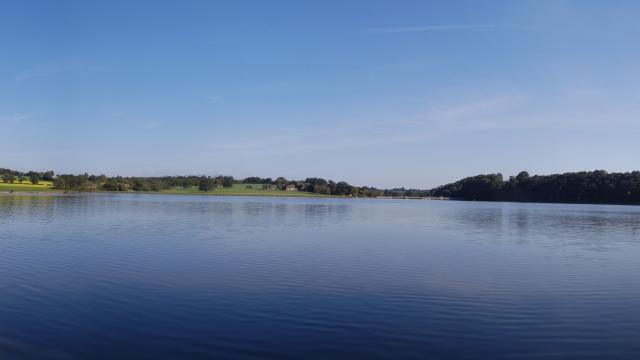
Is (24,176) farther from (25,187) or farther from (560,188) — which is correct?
(560,188)

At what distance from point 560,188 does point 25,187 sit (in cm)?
13463

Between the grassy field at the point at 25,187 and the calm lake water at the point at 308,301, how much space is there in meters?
108

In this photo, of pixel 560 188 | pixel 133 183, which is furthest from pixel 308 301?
pixel 133 183

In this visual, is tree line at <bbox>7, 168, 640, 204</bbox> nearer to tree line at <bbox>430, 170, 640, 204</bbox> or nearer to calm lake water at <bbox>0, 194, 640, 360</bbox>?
tree line at <bbox>430, 170, 640, 204</bbox>

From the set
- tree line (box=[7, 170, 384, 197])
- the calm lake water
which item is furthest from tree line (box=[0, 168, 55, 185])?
the calm lake water

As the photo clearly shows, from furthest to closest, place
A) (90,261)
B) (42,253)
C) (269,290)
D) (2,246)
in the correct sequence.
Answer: (2,246) < (42,253) < (90,261) < (269,290)

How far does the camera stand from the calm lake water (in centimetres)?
962

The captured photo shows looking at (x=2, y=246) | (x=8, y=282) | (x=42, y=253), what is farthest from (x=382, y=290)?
(x=2, y=246)

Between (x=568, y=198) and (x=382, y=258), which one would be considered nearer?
(x=382, y=258)

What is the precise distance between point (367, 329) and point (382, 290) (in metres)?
4.30

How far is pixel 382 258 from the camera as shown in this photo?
21969 mm

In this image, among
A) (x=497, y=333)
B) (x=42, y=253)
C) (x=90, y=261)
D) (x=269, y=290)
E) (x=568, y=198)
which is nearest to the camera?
(x=497, y=333)

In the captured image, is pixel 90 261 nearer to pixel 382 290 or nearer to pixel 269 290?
pixel 269 290

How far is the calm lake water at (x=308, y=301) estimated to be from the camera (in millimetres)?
9617
